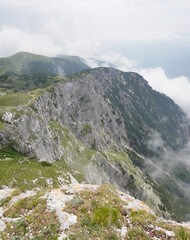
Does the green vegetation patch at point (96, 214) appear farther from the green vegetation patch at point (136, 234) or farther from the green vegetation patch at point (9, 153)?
the green vegetation patch at point (9, 153)

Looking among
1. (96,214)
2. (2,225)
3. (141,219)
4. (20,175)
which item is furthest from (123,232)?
(20,175)

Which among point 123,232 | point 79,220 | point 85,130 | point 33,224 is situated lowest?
point 85,130

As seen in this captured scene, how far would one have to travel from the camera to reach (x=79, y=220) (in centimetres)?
917

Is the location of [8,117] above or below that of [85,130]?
above

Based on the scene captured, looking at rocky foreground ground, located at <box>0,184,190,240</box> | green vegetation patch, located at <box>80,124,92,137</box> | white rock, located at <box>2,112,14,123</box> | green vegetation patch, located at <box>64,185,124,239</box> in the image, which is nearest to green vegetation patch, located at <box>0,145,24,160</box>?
white rock, located at <box>2,112,14,123</box>

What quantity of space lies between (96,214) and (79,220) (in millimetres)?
1255

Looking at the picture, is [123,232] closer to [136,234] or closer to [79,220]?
Result: [136,234]

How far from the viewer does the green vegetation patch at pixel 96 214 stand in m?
8.15

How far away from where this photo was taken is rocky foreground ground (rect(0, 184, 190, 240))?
26.9ft

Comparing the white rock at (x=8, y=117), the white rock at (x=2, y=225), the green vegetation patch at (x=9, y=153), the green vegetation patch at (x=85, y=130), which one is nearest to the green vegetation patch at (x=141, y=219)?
the white rock at (x=2, y=225)

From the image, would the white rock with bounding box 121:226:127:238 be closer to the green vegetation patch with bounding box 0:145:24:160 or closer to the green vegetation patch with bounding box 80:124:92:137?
the green vegetation patch with bounding box 0:145:24:160

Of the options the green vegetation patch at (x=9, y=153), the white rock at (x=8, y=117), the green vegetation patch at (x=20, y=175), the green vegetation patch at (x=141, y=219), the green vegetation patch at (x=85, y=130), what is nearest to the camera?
the green vegetation patch at (x=141, y=219)

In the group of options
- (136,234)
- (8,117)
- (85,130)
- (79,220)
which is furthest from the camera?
(85,130)

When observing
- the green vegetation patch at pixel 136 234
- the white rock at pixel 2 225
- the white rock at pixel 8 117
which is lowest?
the white rock at pixel 2 225
